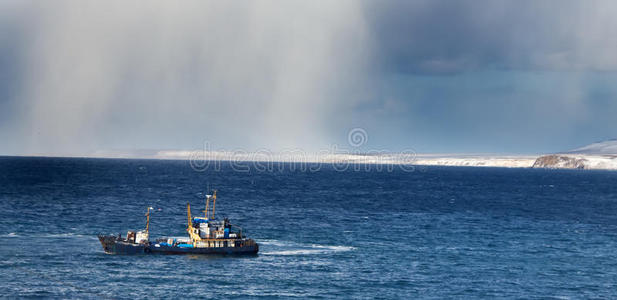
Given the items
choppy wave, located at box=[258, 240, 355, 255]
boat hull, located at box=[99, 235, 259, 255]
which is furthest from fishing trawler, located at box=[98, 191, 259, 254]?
choppy wave, located at box=[258, 240, 355, 255]

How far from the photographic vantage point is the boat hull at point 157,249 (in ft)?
292

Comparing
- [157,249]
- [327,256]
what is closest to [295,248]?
[327,256]

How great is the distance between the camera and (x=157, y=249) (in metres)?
90.0

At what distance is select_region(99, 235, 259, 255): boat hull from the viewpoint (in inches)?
3499

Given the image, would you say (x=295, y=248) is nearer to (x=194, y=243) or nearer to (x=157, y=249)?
(x=194, y=243)

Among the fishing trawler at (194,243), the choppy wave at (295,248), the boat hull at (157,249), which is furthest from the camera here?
the choppy wave at (295,248)

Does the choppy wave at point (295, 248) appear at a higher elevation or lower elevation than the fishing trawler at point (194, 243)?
lower

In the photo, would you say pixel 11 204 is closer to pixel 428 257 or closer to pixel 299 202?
pixel 299 202

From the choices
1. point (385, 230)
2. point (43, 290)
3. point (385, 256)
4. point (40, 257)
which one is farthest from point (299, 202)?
point (43, 290)

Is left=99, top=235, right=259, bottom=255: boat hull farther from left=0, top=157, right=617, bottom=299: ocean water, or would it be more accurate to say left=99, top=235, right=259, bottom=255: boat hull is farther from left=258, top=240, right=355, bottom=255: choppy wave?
left=258, top=240, right=355, bottom=255: choppy wave

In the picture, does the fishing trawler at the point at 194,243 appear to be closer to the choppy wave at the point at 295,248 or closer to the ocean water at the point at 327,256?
the ocean water at the point at 327,256

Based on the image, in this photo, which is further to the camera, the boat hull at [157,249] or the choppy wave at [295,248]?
the choppy wave at [295,248]

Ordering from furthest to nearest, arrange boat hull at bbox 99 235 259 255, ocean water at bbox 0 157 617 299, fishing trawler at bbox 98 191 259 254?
fishing trawler at bbox 98 191 259 254
boat hull at bbox 99 235 259 255
ocean water at bbox 0 157 617 299

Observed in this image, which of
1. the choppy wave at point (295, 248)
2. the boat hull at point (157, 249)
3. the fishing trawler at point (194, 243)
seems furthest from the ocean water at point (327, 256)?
the fishing trawler at point (194, 243)
